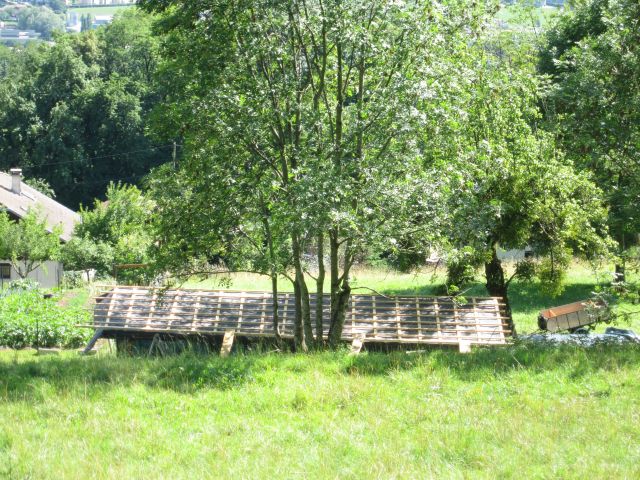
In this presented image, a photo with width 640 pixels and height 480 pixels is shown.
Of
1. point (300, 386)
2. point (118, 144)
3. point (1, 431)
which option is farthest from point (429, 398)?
point (118, 144)

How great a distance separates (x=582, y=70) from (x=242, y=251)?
756 cm

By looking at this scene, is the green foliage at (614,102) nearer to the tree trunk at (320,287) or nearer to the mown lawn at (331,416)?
the mown lawn at (331,416)

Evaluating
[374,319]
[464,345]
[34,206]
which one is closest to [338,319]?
[464,345]

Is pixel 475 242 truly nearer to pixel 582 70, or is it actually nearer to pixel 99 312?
pixel 582 70

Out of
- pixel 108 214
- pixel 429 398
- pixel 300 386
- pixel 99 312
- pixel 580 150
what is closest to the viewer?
pixel 429 398

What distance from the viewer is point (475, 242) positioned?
16906mm

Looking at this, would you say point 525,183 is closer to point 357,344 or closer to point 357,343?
point 357,343

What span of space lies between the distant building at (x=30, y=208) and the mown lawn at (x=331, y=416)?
107 ft

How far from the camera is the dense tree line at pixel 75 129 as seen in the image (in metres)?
77.2

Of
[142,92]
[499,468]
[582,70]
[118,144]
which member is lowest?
[499,468]

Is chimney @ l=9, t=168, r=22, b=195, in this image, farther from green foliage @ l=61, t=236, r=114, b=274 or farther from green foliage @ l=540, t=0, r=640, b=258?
green foliage @ l=540, t=0, r=640, b=258

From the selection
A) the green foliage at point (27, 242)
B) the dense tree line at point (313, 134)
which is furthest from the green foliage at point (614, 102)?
the green foliage at point (27, 242)

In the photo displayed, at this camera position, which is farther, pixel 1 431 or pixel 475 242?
pixel 475 242

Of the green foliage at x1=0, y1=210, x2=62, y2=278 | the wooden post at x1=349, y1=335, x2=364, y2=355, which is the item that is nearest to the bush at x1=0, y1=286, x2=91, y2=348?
the wooden post at x1=349, y1=335, x2=364, y2=355
